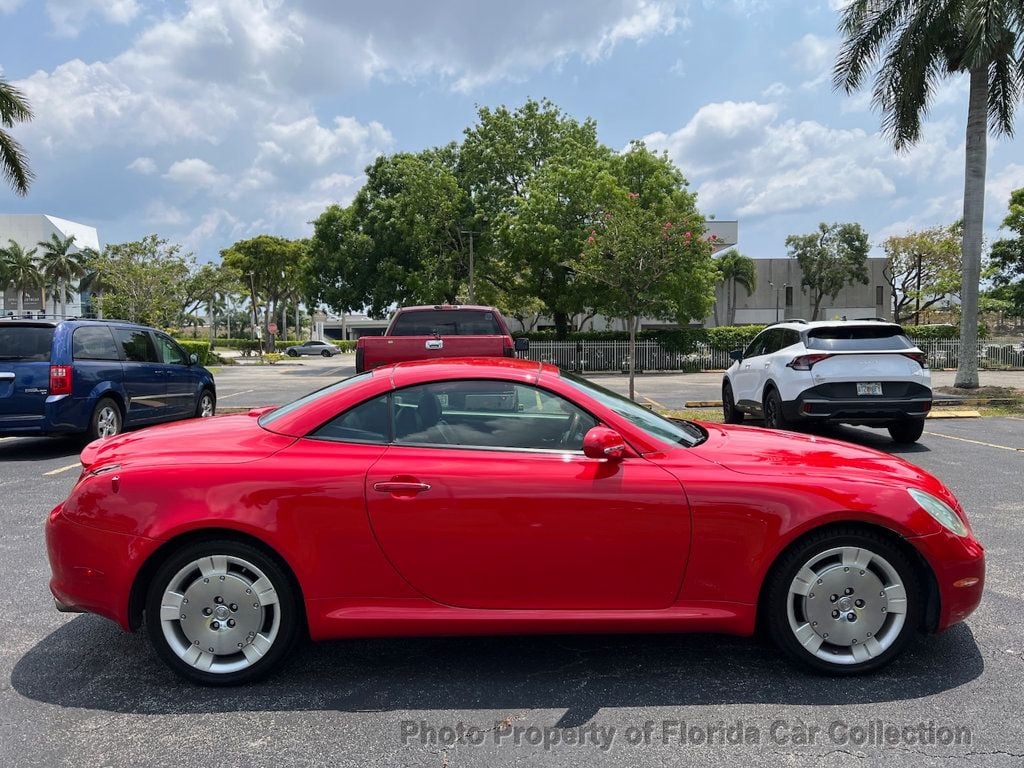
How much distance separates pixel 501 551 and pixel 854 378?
741 cm

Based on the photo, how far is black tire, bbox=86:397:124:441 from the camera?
364 inches

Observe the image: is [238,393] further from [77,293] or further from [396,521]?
[77,293]

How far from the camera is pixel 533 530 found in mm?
3275

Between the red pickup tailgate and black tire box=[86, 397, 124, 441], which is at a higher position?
the red pickup tailgate

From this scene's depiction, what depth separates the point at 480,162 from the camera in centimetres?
3634

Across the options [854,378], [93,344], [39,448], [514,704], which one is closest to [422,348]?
[93,344]

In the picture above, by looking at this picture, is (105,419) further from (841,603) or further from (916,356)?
(916,356)

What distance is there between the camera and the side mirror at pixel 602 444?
326cm

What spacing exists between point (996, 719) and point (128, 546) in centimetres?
369

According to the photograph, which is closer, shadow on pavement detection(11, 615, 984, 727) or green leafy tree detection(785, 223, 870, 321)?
shadow on pavement detection(11, 615, 984, 727)

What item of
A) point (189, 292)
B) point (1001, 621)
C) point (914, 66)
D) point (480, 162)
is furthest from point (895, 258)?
point (1001, 621)

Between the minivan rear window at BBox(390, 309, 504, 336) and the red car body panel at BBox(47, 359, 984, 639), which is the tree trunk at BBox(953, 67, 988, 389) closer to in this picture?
the minivan rear window at BBox(390, 309, 504, 336)

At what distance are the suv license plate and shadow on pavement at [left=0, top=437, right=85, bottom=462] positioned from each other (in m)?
9.36

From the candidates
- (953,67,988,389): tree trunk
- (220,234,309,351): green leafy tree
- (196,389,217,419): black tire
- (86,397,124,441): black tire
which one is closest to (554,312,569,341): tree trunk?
(953,67,988,389): tree trunk
